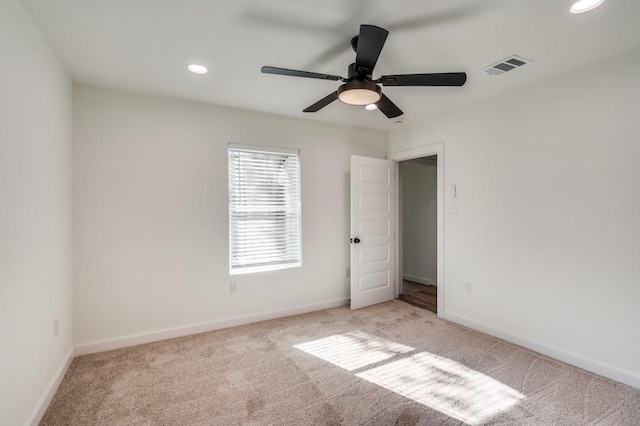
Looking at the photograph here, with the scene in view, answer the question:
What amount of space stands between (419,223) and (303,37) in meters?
4.36

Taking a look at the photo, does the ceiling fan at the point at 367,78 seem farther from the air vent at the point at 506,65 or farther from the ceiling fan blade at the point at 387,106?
the air vent at the point at 506,65

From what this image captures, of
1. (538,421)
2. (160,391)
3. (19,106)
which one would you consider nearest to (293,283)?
(160,391)

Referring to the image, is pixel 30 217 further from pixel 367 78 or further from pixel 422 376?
pixel 422 376

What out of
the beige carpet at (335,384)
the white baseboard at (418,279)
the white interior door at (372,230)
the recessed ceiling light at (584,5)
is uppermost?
the recessed ceiling light at (584,5)

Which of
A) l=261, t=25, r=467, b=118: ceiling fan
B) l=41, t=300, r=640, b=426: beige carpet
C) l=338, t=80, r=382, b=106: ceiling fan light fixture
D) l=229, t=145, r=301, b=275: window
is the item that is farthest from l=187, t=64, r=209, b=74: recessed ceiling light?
l=41, t=300, r=640, b=426: beige carpet

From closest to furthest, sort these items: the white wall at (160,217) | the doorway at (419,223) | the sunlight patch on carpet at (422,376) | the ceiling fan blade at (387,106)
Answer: the sunlight patch on carpet at (422,376)
the ceiling fan blade at (387,106)
the white wall at (160,217)
the doorway at (419,223)

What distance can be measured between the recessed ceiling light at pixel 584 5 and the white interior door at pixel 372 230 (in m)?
2.51

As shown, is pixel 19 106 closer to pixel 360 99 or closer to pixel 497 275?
pixel 360 99

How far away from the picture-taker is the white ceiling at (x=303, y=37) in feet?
5.82

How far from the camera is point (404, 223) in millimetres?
5906

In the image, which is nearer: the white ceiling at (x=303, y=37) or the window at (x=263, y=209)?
the white ceiling at (x=303, y=37)

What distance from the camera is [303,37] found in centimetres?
206

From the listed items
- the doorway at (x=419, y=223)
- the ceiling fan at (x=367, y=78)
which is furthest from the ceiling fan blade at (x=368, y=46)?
the doorway at (x=419, y=223)

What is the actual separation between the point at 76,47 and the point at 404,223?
526cm
